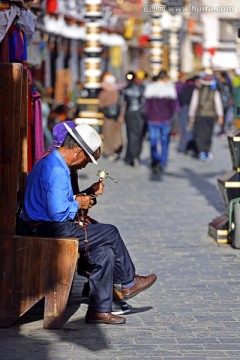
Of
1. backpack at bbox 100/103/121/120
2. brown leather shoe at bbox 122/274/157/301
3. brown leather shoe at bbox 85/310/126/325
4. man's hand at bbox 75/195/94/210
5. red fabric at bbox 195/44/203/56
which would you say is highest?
man's hand at bbox 75/195/94/210

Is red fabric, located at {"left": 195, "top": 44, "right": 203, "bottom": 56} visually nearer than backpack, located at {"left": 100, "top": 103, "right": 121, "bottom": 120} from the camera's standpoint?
No

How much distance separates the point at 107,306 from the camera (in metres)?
7.88

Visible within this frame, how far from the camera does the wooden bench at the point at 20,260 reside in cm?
768

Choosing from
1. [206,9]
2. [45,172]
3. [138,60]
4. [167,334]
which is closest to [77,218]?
[45,172]

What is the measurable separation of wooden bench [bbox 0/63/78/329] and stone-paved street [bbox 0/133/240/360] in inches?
6.2

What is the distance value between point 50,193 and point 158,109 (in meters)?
11.8

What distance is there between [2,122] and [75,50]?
112ft

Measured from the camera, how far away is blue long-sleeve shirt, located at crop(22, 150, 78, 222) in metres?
7.79

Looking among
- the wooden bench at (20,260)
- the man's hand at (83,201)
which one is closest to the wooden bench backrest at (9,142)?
the wooden bench at (20,260)

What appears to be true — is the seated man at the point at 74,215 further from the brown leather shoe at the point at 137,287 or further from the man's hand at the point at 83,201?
the brown leather shoe at the point at 137,287

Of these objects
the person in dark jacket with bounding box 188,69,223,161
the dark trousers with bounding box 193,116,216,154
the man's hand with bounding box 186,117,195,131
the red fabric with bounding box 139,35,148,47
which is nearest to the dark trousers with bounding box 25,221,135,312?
the person in dark jacket with bounding box 188,69,223,161

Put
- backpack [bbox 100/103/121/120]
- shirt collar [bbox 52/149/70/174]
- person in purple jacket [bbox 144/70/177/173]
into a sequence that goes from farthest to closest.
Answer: backpack [bbox 100/103/121/120] < person in purple jacket [bbox 144/70/177/173] < shirt collar [bbox 52/149/70/174]

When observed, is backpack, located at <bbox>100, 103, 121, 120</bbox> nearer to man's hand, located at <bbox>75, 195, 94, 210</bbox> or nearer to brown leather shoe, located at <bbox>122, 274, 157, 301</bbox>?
brown leather shoe, located at <bbox>122, 274, 157, 301</bbox>

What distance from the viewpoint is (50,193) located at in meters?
7.78
